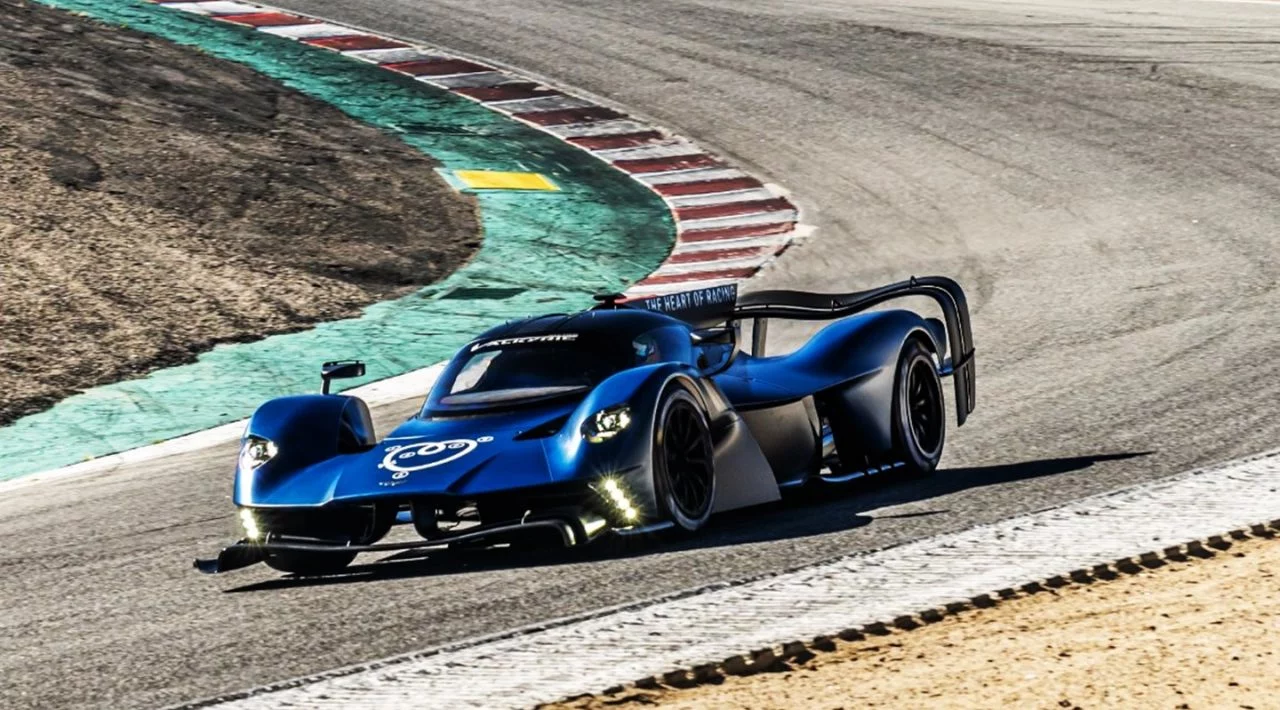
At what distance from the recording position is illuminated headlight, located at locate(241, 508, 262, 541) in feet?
25.4

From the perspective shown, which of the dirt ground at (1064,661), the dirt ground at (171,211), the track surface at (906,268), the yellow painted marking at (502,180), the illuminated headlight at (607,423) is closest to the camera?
the dirt ground at (1064,661)

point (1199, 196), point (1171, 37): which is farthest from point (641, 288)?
point (1171, 37)

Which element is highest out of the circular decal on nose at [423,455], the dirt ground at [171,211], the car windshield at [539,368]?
the car windshield at [539,368]

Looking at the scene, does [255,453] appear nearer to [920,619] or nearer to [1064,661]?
[920,619]

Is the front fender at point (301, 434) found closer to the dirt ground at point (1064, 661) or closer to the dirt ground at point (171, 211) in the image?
the dirt ground at point (1064, 661)

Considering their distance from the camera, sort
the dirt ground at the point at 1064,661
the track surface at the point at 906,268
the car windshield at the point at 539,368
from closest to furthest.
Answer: the dirt ground at the point at 1064,661, the track surface at the point at 906,268, the car windshield at the point at 539,368

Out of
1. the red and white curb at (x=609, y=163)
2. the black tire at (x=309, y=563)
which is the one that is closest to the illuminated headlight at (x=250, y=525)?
the black tire at (x=309, y=563)

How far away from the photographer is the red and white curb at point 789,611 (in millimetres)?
5402

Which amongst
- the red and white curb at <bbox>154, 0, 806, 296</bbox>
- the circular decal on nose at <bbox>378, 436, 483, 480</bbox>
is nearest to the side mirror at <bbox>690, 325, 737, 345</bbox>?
the circular decal on nose at <bbox>378, 436, 483, 480</bbox>

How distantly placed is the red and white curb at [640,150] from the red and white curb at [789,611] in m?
8.29

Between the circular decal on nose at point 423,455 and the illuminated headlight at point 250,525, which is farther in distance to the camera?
the illuminated headlight at point 250,525

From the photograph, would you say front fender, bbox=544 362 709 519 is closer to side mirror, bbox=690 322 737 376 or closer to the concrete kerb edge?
side mirror, bbox=690 322 737 376

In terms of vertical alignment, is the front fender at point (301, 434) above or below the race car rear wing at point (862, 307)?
below

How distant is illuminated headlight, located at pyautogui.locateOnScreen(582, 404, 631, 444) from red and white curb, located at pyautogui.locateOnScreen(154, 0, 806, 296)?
758 cm
